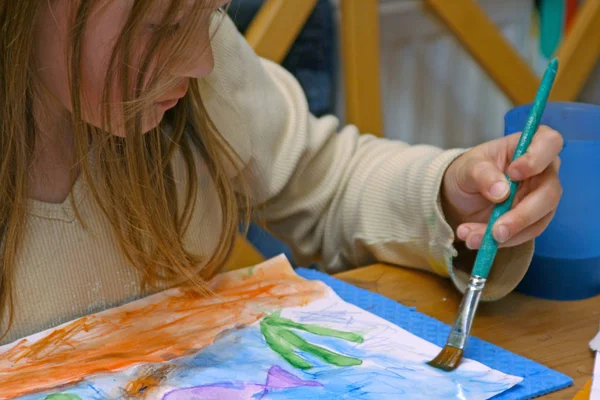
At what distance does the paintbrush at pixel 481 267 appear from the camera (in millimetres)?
517

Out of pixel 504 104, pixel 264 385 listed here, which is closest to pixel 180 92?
pixel 264 385

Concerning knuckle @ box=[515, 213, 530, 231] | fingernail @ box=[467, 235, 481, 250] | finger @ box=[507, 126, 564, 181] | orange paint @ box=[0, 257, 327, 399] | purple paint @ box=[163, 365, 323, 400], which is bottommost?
purple paint @ box=[163, 365, 323, 400]

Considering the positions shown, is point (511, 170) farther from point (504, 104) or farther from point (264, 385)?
point (504, 104)

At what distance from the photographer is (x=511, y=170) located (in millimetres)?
572

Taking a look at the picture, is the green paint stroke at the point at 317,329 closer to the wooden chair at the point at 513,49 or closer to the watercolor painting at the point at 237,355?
the watercolor painting at the point at 237,355

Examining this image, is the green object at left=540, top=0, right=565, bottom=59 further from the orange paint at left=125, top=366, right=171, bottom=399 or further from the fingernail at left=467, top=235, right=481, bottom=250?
the orange paint at left=125, top=366, right=171, bottom=399

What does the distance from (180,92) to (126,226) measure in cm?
13

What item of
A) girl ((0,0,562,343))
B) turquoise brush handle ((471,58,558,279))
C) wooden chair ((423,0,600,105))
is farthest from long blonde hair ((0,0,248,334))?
wooden chair ((423,0,600,105))

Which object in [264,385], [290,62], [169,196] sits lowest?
[264,385]

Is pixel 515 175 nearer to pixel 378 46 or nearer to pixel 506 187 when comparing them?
pixel 506 187

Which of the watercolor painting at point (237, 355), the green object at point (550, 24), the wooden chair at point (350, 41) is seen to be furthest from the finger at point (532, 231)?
the green object at point (550, 24)

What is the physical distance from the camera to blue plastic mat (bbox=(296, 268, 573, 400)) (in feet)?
1.60

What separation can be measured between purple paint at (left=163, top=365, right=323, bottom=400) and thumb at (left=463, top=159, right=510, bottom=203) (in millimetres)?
197

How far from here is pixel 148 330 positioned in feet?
1.86
